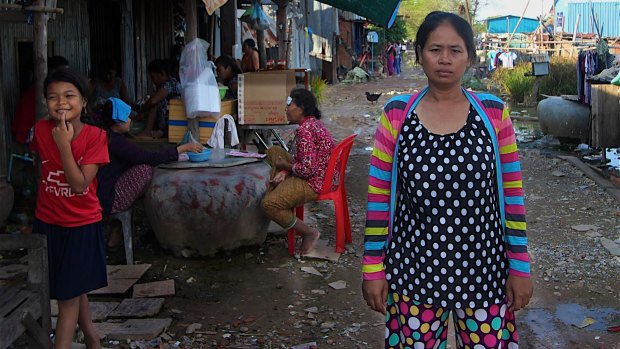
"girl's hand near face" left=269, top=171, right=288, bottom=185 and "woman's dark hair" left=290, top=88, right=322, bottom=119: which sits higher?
"woman's dark hair" left=290, top=88, right=322, bottom=119

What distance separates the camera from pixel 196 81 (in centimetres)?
670

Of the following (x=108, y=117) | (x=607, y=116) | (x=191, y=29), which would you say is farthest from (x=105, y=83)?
(x=607, y=116)

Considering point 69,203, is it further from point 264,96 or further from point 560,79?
point 560,79

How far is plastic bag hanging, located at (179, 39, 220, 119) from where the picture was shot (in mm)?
6715

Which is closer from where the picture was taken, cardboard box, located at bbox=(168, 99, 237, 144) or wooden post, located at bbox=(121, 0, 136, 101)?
cardboard box, located at bbox=(168, 99, 237, 144)

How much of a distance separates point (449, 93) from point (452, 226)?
474mm

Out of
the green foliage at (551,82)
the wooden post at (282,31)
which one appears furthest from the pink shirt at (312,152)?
the green foliage at (551,82)

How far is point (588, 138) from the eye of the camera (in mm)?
12328

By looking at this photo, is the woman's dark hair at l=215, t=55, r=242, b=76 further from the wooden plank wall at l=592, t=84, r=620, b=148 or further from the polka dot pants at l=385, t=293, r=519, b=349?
the polka dot pants at l=385, t=293, r=519, b=349

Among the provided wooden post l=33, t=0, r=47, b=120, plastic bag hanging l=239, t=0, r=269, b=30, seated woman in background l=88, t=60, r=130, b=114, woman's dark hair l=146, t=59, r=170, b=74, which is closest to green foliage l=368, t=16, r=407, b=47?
plastic bag hanging l=239, t=0, r=269, b=30

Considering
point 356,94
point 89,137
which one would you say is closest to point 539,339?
point 89,137

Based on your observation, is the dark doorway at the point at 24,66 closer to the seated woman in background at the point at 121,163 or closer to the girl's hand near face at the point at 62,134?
the seated woman in background at the point at 121,163

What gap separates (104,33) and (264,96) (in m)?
3.31

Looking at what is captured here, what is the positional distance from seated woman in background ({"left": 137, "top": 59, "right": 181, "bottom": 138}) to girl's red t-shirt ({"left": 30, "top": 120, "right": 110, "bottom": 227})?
419cm
